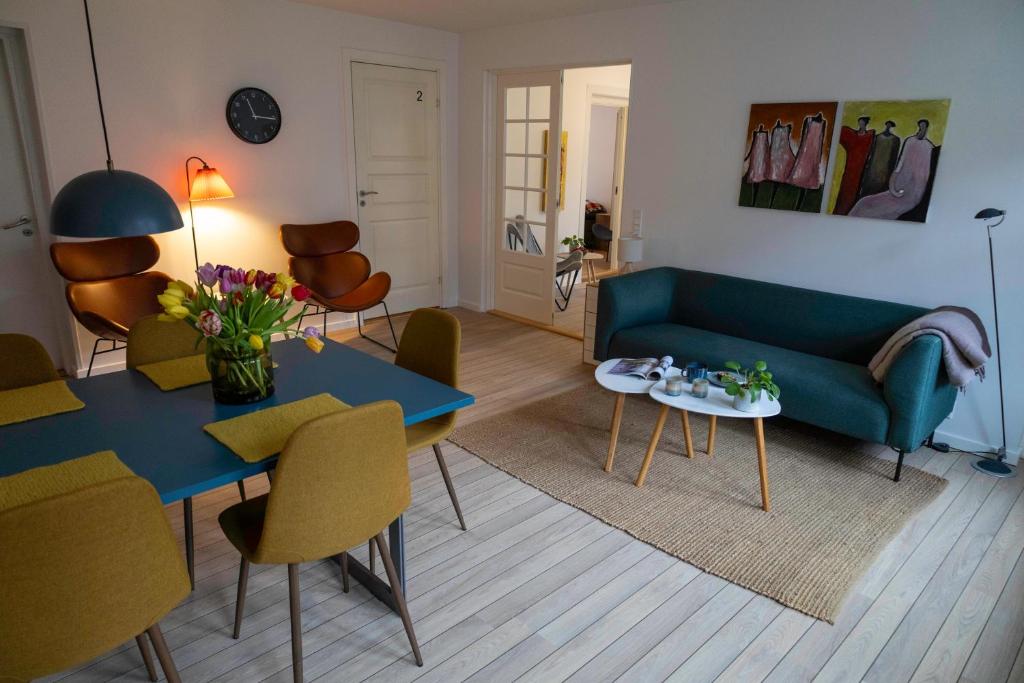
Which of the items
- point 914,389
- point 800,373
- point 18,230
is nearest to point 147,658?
point 800,373

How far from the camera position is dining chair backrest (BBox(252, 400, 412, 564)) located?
151 centimetres

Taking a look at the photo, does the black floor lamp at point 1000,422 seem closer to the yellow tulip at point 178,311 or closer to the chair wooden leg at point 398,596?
the chair wooden leg at point 398,596

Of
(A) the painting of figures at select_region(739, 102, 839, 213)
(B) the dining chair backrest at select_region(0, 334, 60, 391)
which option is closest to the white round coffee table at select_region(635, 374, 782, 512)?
Result: (A) the painting of figures at select_region(739, 102, 839, 213)

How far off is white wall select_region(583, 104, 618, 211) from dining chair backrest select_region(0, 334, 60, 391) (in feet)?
24.9

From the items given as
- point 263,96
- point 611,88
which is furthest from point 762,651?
point 611,88

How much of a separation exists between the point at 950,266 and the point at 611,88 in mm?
4582

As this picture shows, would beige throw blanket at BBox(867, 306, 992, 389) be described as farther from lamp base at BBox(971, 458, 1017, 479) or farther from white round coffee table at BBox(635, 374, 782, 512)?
white round coffee table at BBox(635, 374, 782, 512)

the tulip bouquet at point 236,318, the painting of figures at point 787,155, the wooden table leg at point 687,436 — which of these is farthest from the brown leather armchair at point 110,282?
the painting of figures at point 787,155

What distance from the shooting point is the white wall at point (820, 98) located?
3.15 metres

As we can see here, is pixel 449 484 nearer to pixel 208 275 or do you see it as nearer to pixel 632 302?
pixel 208 275

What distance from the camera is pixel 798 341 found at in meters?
3.77

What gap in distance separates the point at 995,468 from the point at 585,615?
7.90 ft

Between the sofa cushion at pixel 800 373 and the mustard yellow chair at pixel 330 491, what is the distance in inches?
89.4

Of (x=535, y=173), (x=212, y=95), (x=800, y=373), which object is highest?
(x=212, y=95)
